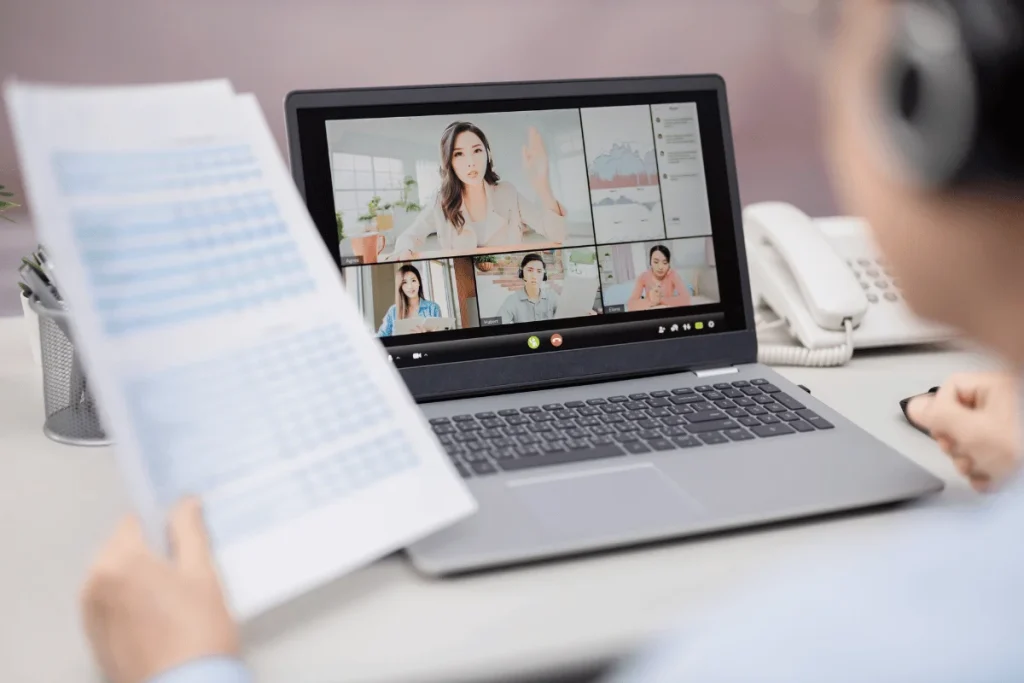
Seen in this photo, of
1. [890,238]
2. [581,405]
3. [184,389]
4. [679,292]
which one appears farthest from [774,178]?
[184,389]

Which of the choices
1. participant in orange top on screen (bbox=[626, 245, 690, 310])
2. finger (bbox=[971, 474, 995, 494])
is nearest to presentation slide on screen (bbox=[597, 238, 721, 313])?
participant in orange top on screen (bbox=[626, 245, 690, 310])

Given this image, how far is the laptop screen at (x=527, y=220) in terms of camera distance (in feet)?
2.81

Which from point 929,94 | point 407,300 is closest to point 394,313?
point 407,300

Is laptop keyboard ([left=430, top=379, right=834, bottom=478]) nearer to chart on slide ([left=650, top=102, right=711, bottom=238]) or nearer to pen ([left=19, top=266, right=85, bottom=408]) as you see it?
chart on slide ([left=650, top=102, right=711, bottom=238])

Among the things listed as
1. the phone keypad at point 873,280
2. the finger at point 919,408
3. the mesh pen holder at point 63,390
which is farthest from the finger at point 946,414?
the mesh pen holder at point 63,390

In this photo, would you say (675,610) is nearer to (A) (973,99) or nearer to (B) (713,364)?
(A) (973,99)

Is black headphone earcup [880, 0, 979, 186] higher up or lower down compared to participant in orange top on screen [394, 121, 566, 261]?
lower down

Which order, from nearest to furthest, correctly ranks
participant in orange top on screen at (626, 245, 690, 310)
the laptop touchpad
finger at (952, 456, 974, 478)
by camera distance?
the laptop touchpad, finger at (952, 456, 974, 478), participant in orange top on screen at (626, 245, 690, 310)

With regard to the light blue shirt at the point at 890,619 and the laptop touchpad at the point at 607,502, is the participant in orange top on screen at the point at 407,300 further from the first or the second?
the light blue shirt at the point at 890,619

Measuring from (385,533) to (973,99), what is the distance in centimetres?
41

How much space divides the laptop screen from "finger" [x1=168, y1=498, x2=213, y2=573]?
350mm

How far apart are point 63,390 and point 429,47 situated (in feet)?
2.39

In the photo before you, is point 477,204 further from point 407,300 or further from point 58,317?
point 58,317

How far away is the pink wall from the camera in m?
1.17
